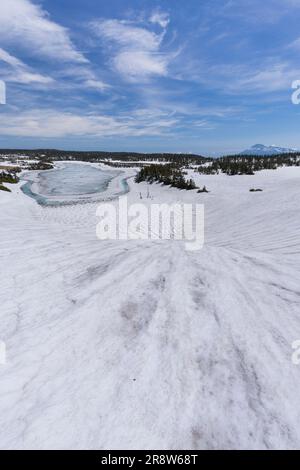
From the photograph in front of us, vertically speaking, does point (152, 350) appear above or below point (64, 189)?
below

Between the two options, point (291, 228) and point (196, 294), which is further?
point (291, 228)

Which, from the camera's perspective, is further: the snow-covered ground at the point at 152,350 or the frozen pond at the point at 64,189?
the frozen pond at the point at 64,189

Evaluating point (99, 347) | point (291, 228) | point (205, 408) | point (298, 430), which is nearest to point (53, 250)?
point (99, 347)

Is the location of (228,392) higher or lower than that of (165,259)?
lower

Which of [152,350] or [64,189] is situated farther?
[64,189]

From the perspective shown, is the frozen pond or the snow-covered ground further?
the frozen pond

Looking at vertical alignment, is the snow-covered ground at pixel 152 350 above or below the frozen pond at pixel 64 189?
→ below

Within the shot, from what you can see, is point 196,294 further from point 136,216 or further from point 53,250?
point 136,216

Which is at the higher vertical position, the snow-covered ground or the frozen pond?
the frozen pond
